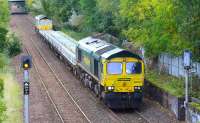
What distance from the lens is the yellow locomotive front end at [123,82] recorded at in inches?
1144

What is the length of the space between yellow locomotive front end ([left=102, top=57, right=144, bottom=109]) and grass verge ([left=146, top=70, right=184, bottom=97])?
1705 millimetres

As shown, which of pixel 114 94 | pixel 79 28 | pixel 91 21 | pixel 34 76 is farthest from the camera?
pixel 79 28

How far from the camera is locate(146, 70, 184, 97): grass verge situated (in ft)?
95.0

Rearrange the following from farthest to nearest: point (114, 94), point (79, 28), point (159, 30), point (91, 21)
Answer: point (79, 28), point (91, 21), point (159, 30), point (114, 94)

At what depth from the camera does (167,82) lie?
106ft

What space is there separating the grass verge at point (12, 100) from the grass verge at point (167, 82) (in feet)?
24.4

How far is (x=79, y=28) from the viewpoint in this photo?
6844 centimetres

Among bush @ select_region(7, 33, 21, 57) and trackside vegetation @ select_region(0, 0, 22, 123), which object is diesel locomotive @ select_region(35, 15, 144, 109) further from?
bush @ select_region(7, 33, 21, 57)

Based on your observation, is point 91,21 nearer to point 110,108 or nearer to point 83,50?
point 83,50

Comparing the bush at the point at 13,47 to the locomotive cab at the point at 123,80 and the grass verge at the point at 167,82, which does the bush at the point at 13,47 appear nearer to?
the grass verge at the point at 167,82

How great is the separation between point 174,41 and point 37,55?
1066 inches

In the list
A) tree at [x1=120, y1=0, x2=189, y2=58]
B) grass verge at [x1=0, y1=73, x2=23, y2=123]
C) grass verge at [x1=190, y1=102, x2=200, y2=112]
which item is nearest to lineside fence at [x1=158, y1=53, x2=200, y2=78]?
tree at [x1=120, y1=0, x2=189, y2=58]

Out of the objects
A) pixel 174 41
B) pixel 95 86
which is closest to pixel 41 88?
pixel 95 86

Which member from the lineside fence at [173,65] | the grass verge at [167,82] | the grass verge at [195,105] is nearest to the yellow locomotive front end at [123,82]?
the grass verge at [167,82]
